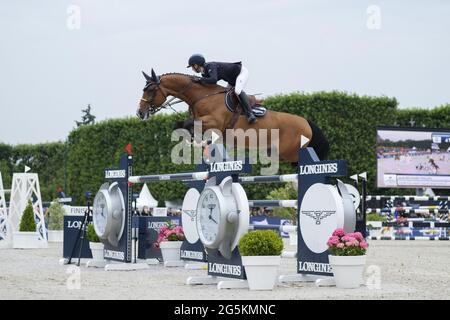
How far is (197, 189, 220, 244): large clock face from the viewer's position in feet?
26.3

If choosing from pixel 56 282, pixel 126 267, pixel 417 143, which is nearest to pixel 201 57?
pixel 126 267

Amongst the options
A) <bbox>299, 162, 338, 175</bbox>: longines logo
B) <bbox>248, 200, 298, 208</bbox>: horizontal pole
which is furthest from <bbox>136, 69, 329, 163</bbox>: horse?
<bbox>299, 162, 338, 175</bbox>: longines logo

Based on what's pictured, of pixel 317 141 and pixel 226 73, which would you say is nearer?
pixel 226 73

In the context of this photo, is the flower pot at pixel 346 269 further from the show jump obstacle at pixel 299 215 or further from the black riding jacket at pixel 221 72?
the black riding jacket at pixel 221 72

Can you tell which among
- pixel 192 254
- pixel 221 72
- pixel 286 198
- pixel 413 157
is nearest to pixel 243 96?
pixel 221 72

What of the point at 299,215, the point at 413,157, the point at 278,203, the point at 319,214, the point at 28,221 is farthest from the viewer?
the point at 413,157

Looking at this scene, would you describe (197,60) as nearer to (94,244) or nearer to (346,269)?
(94,244)

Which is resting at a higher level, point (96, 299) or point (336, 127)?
point (336, 127)

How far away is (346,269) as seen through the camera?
7715mm

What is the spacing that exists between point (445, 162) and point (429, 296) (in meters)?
20.0

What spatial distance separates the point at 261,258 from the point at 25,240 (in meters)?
9.53

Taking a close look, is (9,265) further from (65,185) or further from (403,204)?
(65,185)

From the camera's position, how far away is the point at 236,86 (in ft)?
33.5

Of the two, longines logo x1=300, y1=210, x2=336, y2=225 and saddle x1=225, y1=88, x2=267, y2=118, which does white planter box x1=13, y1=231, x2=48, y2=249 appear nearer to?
saddle x1=225, y1=88, x2=267, y2=118
